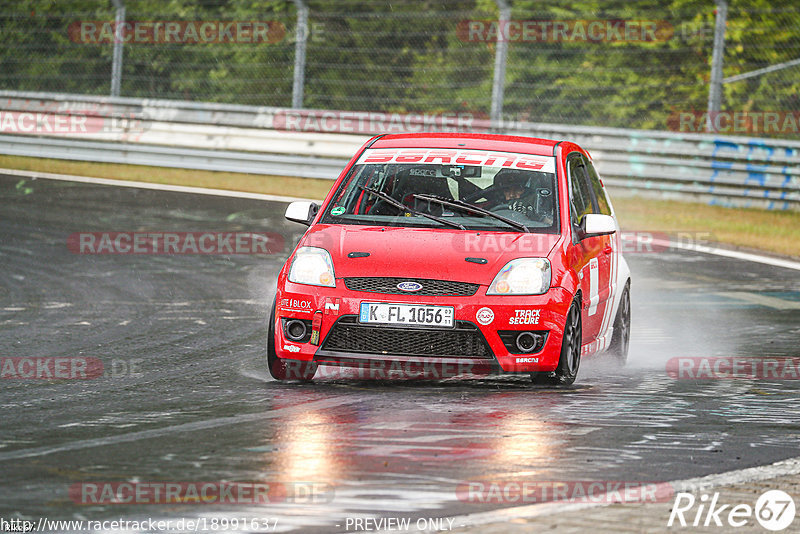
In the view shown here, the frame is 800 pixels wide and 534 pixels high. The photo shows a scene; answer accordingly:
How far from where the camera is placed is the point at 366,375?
883 centimetres

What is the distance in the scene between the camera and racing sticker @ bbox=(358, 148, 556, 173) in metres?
9.21

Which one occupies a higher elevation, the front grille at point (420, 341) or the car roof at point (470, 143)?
the car roof at point (470, 143)

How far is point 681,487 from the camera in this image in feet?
19.5

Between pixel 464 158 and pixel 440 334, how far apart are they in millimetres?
1650

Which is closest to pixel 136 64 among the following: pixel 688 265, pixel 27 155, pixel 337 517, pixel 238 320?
pixel 27 155

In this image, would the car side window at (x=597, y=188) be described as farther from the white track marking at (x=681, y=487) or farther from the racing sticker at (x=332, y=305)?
the white track marking at (x=681, y=487)

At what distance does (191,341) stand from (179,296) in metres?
2.30

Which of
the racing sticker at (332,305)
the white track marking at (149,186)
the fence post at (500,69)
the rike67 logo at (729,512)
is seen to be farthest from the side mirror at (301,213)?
the fence post at (500,69)

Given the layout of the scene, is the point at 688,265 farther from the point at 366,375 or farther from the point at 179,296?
the point at 366,375

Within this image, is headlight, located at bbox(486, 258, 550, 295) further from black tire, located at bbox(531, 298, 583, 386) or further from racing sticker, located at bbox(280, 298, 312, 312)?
racing sticker, located at bbox(280, 298, 312, 312)

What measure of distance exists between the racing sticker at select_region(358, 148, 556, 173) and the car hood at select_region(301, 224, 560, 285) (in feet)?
2.48

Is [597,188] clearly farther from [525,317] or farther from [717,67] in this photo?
[717,67]

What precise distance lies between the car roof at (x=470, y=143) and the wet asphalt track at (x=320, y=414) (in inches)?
59.0

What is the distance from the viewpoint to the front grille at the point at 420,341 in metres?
8.02
